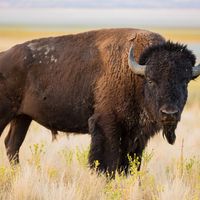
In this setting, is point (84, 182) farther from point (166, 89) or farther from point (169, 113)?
point (166, 89)

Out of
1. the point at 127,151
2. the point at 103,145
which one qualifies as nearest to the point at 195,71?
the point at 127,151

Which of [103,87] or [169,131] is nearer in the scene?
[169,131]

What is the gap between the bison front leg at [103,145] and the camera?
783 centimetres

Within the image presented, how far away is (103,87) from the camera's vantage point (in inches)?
315

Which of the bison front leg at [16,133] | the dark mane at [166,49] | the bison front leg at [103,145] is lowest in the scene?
the bison front leg at [16,133]

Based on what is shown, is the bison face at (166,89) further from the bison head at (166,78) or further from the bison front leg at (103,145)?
the bison front leg at (103,145)

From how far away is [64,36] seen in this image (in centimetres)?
883

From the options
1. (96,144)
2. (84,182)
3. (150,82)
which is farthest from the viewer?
(96,144)

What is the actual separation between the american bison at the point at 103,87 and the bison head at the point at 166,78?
0.01 m

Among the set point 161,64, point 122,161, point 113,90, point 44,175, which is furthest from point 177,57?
point 44,175

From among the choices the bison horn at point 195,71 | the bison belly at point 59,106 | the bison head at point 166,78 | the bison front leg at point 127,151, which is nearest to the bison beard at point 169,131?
the bison head at point 166,78

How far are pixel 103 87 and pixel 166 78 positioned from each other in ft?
3.61

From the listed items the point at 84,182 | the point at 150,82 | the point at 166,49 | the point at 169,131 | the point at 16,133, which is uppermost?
the point at 166,49

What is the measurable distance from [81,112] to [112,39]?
1091mm
